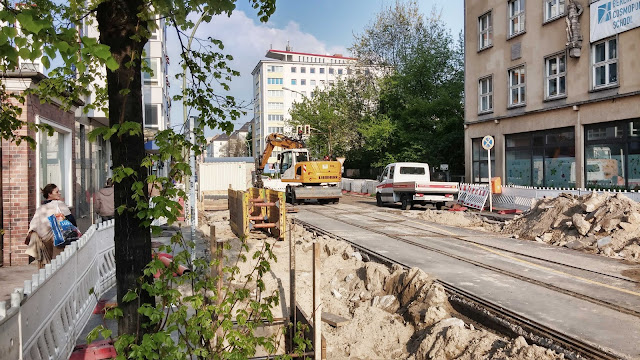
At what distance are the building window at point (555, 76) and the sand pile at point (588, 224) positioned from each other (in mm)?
7702

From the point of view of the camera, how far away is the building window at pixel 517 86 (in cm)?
2367

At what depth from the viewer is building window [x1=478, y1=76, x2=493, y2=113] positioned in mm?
26203

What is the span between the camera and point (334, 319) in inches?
311

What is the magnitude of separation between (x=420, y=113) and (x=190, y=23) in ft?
109

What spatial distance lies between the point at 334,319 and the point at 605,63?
16276 mm

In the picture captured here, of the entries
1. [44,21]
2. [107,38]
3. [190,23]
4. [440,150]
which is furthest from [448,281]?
Result: [440,150]

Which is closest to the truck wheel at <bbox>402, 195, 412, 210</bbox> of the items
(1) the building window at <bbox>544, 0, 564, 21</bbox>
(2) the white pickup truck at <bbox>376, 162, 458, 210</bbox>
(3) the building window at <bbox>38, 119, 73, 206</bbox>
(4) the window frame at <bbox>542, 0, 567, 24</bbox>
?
(2) the white pickup truck at <bbox>376, 162, 458, 210</bbox>

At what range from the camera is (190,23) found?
4336 millimetres

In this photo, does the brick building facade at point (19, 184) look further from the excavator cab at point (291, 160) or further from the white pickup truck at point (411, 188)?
the excavator cab at point (291, 160)

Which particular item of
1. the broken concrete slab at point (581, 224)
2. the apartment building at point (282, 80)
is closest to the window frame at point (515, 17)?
the broken concrete slab at point (581, 224)

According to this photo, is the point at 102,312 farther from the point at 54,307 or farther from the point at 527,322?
the point at 527,322

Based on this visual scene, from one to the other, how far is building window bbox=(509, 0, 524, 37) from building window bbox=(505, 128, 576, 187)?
190 inches

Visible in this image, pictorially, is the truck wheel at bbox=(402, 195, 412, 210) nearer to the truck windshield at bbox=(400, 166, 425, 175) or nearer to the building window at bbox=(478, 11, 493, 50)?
the truck windshield at bbox=(400, 166, 425, 175)

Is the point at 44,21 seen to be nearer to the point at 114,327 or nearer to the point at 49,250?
the point at 114,327
